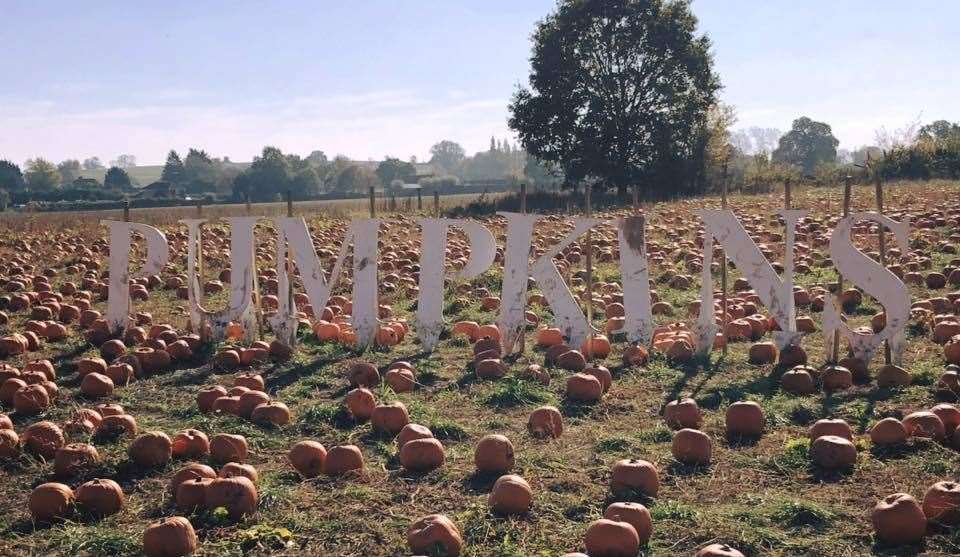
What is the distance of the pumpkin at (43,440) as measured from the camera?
20.7ft

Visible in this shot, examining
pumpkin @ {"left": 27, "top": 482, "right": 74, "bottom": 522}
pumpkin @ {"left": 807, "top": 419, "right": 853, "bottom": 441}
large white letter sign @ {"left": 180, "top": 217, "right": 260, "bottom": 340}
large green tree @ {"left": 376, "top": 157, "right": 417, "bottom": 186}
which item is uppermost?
large green tree @ {"left": 376, "top": 157, "right": 417, "bottom": 186}

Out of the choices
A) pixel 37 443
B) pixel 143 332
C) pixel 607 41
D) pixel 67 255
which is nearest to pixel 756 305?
pixel 143 332

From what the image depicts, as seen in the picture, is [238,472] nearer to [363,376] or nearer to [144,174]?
[363,376]

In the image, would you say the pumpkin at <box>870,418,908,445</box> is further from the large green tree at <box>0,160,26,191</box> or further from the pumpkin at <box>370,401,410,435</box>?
the large green tree at <box>0,160,26,191</box>

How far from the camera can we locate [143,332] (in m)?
10.8

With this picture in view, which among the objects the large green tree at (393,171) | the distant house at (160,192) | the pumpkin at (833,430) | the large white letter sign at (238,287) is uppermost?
the large green tree at (393,171)

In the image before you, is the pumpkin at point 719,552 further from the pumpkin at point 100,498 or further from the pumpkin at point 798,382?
the pumpkin at point 798,382

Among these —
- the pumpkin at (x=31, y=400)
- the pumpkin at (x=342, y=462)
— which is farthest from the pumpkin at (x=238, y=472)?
the pumpkin at (x=31, y=400)

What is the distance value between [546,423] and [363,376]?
7.24ft

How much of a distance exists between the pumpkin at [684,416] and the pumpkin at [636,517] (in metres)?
2.17

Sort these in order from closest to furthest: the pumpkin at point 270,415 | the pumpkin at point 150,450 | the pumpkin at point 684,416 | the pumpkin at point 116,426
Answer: the pumpkin at point 150,450 < the pumpkin at point 116,426 < the pumpkin at point 684,416 < the pumpkin at point 270,415

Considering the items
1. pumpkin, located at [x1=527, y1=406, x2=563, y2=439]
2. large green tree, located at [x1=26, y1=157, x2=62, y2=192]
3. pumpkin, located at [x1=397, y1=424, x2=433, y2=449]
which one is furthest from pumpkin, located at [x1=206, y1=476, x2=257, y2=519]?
large green tree, located at [x1=26, y1=157, x2=62, y2=192]

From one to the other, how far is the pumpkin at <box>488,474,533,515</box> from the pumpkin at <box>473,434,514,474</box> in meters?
0.65

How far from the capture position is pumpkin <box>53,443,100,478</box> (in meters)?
5.93
